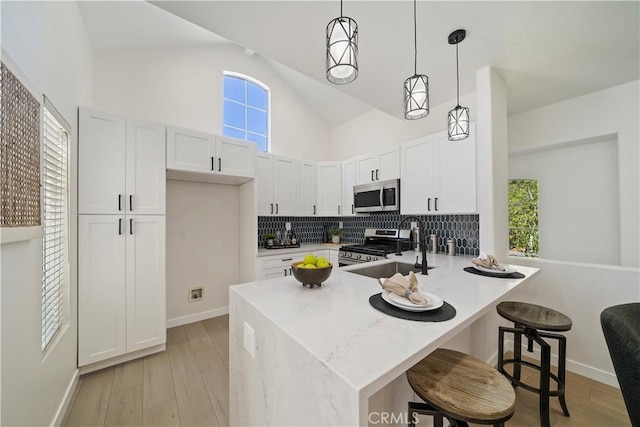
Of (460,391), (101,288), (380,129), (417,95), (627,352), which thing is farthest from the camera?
(380,129)

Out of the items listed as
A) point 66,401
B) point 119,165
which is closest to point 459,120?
point 119,165

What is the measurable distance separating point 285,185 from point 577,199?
3710 mm

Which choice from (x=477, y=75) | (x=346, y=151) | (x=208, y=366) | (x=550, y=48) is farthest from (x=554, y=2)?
(x=208, y=366)

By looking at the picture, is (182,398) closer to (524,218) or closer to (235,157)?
(235,157)

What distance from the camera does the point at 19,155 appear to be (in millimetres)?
1113

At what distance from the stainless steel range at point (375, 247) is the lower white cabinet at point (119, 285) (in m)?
2.18

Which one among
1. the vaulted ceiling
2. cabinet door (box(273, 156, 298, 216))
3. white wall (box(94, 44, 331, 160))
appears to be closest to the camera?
the vaulted ceiling

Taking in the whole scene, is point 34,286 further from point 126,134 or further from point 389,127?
point 389,127

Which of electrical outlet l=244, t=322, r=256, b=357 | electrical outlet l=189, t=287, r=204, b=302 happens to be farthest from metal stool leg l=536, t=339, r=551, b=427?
electrical outlet l=189, t=287, r=204, b=302

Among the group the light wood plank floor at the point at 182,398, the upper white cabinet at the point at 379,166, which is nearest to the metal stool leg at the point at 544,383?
the light wood plank floor at the point at 182,398

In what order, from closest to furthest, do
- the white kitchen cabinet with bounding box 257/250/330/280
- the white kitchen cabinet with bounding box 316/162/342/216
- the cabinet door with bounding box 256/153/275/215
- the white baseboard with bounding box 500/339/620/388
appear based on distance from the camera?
1. the white baseboard with bounding box 500/339/620/388
2. the white kitchen cabinet with bounding box 257/250/330/280
3. the cabinet door with bounding box 256/153/275/215
4. the white kitchen cabinet with bounding box 316/162/342/216

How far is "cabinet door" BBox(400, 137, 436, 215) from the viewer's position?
2873 millimetres

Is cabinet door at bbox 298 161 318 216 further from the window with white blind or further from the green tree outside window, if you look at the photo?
the green tree outside window

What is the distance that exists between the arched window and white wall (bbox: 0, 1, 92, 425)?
1.84m
